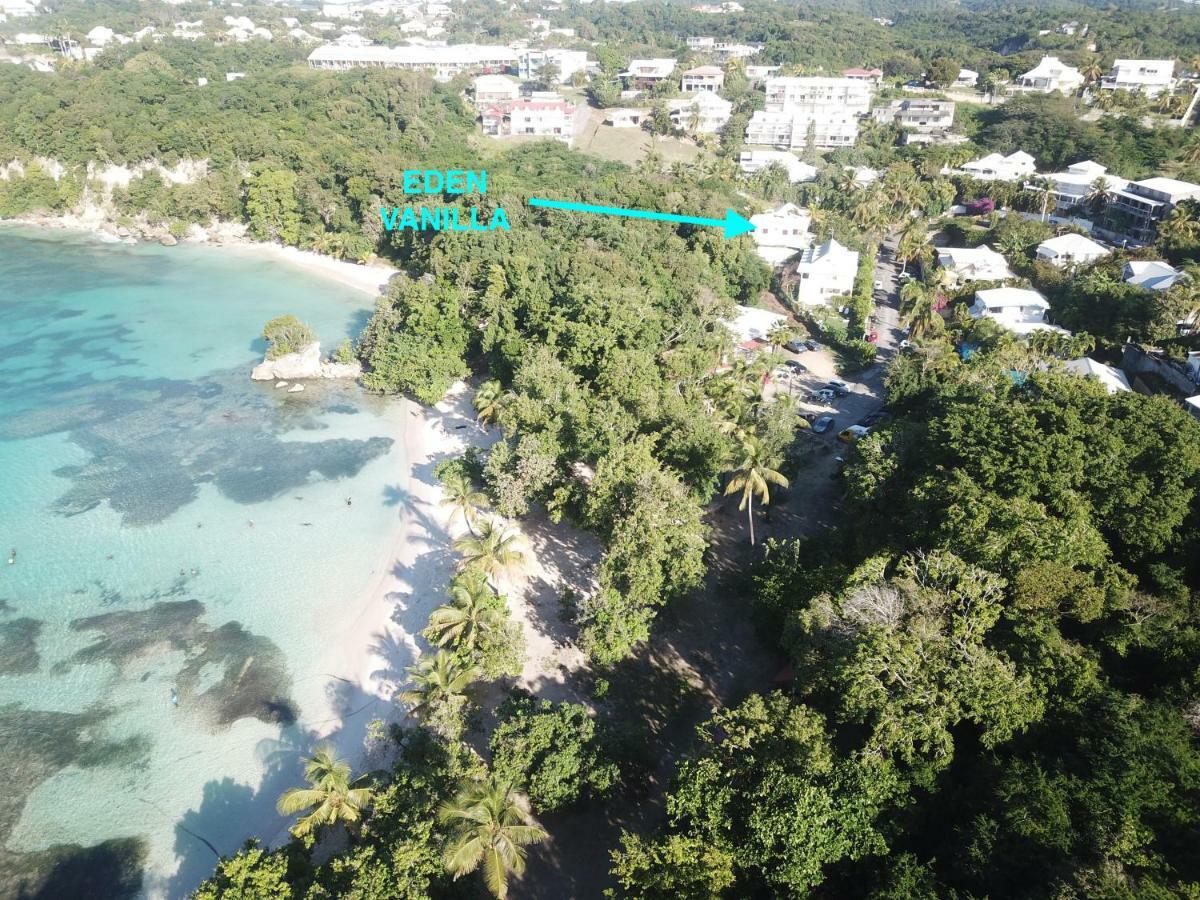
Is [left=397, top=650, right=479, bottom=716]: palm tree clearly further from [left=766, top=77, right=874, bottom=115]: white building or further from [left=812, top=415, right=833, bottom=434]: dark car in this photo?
[left=766, top=77, right=874, bottom=115]: white building

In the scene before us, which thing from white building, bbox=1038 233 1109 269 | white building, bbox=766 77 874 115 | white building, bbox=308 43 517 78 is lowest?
white building, bbox=1038 233 1109 269

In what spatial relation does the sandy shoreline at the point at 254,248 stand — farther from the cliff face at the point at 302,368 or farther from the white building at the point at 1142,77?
the white building at the point at 1142,77

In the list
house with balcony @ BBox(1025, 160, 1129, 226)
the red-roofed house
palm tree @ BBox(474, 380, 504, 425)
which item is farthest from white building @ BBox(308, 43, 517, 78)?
palm tree @ BBox(474, 380, 504, 425)

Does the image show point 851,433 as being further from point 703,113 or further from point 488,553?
point 703,113

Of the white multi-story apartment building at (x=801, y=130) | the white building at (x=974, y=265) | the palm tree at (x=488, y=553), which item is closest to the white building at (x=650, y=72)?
the white multi-story apartment building at (x=801, y=130)

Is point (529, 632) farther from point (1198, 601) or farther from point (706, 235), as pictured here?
point (706, 235)
